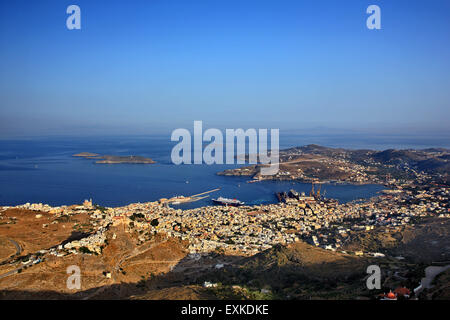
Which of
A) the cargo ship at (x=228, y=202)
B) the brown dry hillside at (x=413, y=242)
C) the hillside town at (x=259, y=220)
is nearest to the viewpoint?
the brown dry hillside at (x=413, y=242)

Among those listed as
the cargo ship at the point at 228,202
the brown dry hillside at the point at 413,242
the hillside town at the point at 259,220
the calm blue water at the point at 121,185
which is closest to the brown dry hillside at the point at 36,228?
the hillside town at the point at 259,220

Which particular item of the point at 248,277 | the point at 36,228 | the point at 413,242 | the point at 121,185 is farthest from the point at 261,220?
the point at 121,185

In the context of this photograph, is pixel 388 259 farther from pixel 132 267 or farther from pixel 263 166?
pixel 263 166

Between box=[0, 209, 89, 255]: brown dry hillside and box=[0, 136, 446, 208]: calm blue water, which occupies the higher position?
box=[0, 209, 89, 255]: brown dry hillside

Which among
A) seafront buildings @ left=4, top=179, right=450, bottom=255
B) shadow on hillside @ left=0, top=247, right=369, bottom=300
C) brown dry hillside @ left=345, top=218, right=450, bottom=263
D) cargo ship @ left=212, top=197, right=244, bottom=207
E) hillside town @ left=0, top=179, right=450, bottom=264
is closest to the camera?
shadow on hillside @ left=0, top=247, right=369, bottom=300

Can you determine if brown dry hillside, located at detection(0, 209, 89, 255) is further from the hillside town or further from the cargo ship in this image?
the cargo ship

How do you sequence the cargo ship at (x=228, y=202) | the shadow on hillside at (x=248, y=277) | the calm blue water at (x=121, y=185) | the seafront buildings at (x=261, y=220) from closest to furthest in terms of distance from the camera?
the shadow on hillside at (x=248, y=277) < the seafront buildings at (x=261, y=220) < the cargo ship at (x=228, y=202) < the calm blue water at (x=121, y=185)

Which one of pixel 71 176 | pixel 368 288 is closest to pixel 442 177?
pixel 368 288

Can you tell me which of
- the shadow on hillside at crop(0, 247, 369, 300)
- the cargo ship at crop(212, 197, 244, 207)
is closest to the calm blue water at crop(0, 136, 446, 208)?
the cargo ship at crop(212, 197, 244, 207)

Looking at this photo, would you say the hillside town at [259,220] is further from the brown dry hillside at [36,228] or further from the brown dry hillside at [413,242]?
the brown dry hillside at [413,242]

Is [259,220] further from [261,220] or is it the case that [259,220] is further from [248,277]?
[248,277]

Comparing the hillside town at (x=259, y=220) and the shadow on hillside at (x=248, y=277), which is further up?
the shadow on hillside at (x=248, y=277)
